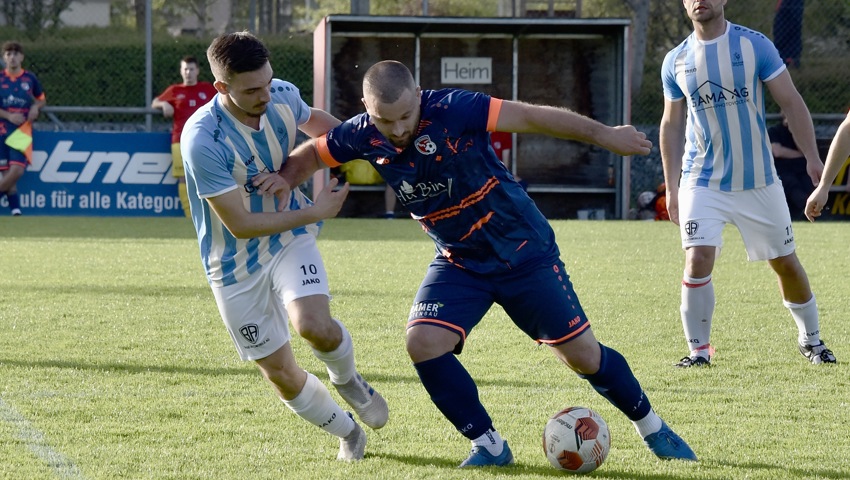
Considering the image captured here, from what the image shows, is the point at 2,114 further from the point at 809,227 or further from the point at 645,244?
the point at 809,227

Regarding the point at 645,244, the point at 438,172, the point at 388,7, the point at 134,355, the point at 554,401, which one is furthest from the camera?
the point at 388,7

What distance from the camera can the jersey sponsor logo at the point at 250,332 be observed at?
430cm

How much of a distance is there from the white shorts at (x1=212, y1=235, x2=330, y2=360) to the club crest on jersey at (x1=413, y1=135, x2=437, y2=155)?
0.64m

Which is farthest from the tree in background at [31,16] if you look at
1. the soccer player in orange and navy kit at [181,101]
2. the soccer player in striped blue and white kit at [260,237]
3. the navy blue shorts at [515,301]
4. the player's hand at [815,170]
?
the navy blue shorts at [515,301]

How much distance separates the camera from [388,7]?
71.4ft

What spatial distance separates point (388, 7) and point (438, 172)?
18.1m

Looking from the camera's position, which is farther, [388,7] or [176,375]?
[388,7]

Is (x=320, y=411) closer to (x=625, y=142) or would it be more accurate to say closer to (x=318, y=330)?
(x=318, y=330)

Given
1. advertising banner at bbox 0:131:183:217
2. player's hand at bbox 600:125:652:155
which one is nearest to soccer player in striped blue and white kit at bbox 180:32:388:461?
player's hand at bbox 600:125:652:155

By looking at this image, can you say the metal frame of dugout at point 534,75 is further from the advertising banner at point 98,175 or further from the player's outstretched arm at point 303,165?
the player's outstretched arm at point 303,165

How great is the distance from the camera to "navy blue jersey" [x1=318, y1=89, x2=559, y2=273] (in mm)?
4074

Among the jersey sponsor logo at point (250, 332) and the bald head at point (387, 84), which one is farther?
the jersey sponsor logo at point (250, 332)

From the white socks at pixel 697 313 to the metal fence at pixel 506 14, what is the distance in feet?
41.0

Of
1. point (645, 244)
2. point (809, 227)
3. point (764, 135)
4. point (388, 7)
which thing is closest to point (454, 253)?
point (764, 135)
